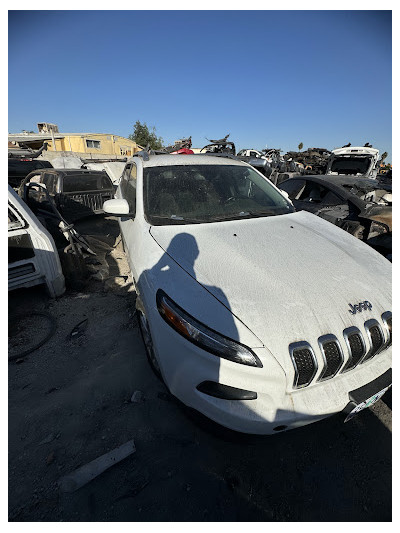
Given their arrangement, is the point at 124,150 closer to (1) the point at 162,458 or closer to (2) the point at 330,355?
(1) the point at 162,458

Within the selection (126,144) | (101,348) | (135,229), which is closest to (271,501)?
(101,348)

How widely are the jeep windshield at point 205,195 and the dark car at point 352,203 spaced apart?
7.11 feet

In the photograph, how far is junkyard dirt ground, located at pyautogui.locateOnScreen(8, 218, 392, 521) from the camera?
4.62 feet

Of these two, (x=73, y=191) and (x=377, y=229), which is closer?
(x=377, y=229)

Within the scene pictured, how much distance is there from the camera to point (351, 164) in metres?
9.38

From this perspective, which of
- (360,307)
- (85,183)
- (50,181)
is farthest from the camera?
(85,183)

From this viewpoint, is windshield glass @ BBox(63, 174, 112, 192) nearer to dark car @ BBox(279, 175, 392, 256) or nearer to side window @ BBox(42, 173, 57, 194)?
side window @ BBox(42, 173, 57, 194)

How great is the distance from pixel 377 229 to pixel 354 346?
11.9 ft

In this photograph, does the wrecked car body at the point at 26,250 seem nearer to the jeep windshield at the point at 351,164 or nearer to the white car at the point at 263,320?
the white car at the point at 263,320

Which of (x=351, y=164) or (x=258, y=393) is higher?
(x=351, y=164)

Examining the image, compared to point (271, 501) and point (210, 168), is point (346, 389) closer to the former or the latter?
point (271, 501)

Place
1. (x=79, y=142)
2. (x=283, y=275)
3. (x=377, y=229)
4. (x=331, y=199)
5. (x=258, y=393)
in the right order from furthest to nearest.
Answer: (x=79, y=142), (x=331, y=199), (x=377, y=229), (x=283, y=275), (x=258, y=393)

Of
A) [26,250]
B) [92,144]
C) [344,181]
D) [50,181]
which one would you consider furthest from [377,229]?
[92,144]

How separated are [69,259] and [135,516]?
3.10 m
